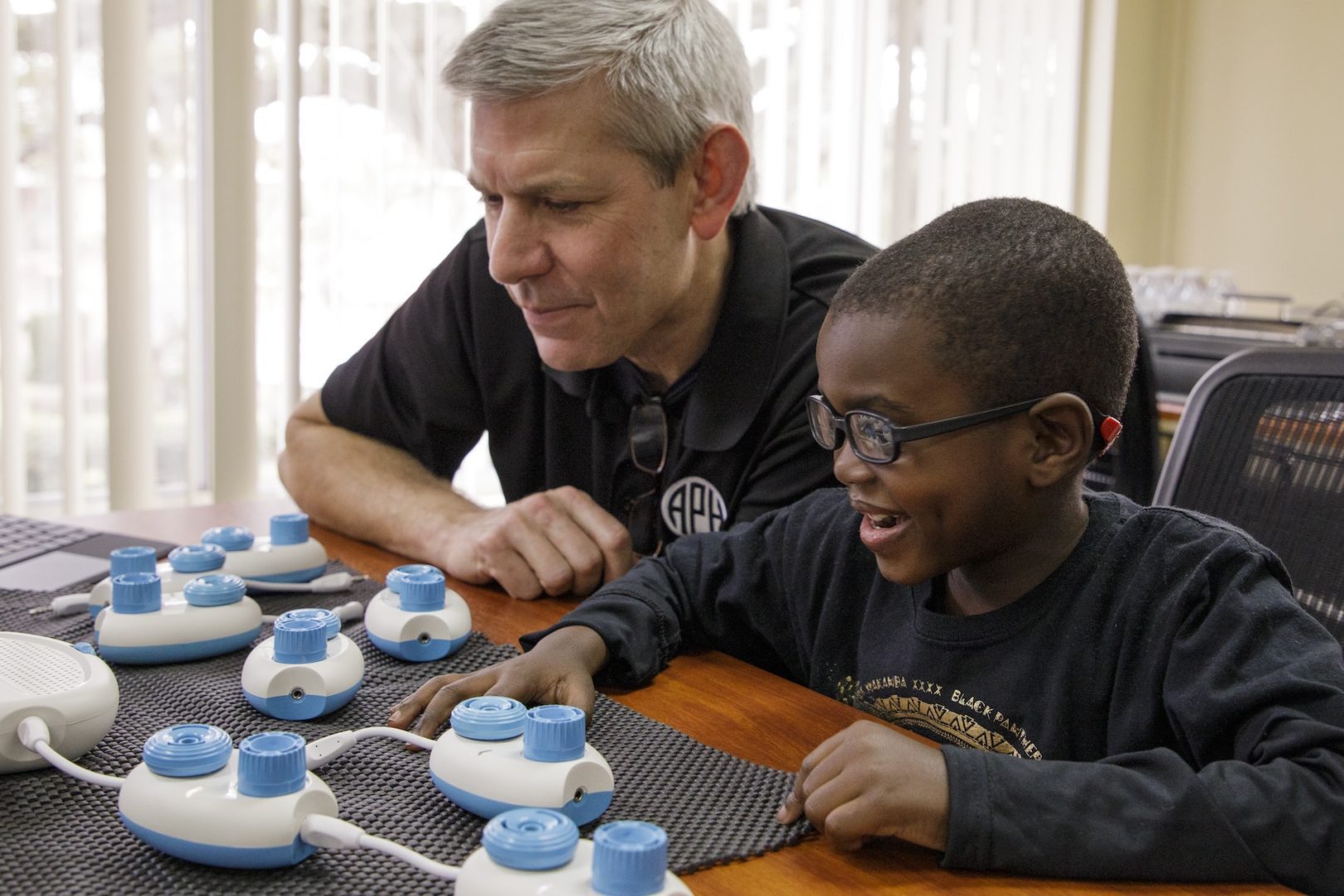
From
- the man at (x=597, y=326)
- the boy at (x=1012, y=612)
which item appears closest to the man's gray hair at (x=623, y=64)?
the man at (x=597, y=326)

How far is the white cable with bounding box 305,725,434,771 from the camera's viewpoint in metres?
0.77

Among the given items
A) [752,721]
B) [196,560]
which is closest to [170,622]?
[196,560]

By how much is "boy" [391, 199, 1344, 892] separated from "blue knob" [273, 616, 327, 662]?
0.07 metres

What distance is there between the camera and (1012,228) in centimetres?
95

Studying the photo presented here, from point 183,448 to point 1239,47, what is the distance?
3133mm

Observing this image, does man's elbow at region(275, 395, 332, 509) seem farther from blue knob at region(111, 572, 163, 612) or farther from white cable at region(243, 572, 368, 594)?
blue knob at region(111, 572, 163, 612)

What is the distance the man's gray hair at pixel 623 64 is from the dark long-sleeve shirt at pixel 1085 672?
1.52ft

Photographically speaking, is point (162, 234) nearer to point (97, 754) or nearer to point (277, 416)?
point (277, 416)

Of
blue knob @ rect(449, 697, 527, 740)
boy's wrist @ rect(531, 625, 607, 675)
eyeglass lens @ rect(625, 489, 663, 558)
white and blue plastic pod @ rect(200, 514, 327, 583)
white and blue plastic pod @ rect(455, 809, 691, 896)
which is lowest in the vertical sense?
eyeglass lens @ rect(625, 489, 663, 558)

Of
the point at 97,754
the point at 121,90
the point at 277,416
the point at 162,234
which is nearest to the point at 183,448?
the point at 277,416

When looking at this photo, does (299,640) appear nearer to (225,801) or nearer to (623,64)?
(225,801)

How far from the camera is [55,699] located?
2.58ft

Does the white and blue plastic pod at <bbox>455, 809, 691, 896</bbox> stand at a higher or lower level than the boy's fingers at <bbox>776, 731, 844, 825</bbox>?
higher

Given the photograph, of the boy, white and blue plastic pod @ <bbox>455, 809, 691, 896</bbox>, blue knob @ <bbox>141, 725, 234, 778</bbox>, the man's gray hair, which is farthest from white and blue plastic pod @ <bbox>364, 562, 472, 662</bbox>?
the man's gray hair
